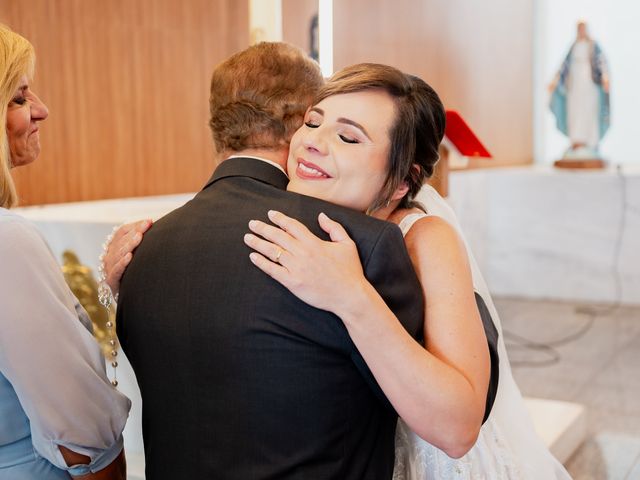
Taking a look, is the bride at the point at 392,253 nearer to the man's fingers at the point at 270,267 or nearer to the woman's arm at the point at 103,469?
the man's fingers at the point at 270,267

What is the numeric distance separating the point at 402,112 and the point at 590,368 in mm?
4167

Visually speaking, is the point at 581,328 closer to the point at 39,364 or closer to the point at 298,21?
the point at 298,21

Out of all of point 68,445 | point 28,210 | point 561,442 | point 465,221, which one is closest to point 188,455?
point 68,445

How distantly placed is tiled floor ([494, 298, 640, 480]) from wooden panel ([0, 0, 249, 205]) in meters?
2.40

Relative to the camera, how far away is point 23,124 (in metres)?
1.70

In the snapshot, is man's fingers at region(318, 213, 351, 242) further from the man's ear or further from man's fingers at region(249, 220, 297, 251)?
the man's ear

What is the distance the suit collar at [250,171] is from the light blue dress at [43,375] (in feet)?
1.04

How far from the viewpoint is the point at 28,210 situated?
4109mm

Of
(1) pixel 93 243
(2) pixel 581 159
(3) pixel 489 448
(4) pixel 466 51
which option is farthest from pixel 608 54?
(3) pixel 489 448

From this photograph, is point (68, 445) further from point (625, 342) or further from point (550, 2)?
point (550, 2)

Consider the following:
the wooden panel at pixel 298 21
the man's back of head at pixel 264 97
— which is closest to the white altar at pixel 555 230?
the wooden panel at pixel 298 21

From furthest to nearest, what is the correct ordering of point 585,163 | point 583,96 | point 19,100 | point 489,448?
point 583,96
point 585,163
point 489,448
point 19,100

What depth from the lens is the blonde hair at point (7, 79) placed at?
1.59m

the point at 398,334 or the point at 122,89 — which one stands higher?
the point at 122,89
